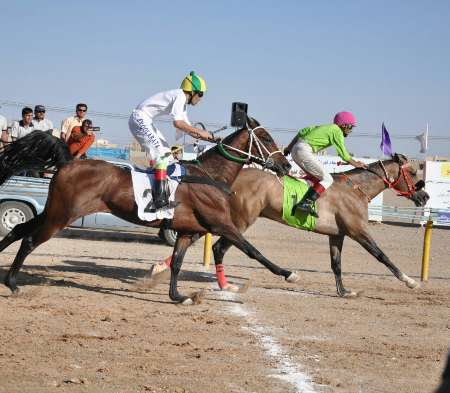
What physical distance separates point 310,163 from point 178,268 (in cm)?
272

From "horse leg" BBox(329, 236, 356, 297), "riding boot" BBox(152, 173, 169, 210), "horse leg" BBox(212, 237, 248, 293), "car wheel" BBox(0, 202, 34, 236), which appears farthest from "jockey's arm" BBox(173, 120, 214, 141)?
"car wheel" BBox(0, 202, 34, 236)

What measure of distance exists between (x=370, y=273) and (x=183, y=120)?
22.3 ft

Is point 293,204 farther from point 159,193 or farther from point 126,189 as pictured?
point 126,189

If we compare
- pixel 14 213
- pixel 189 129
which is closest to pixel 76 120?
pixel 14 213

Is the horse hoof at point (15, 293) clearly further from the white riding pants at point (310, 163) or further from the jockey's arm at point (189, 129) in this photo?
the white riding pants at point (310, 163)

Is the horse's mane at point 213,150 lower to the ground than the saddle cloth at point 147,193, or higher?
higher

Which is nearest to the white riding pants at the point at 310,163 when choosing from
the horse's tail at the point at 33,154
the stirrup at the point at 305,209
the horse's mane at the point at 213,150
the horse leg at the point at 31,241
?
the stirrup at the point at 305,209

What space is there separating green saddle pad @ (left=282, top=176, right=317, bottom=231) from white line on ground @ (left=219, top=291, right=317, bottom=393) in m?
2.07

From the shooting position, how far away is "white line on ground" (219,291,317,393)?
657 cm

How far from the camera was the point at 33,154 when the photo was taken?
1091 centimetres

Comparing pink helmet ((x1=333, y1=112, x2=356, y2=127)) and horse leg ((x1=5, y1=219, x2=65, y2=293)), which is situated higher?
pink helmet ((x1=333, y1=112, x2=356, y2=127))

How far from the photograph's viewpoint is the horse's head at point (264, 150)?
11.0 meters

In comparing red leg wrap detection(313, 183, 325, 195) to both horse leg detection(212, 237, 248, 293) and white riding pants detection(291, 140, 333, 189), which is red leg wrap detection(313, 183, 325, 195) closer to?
white riding pants detection(291, 140, 333, 189)

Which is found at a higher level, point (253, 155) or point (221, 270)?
point (253, 155)
